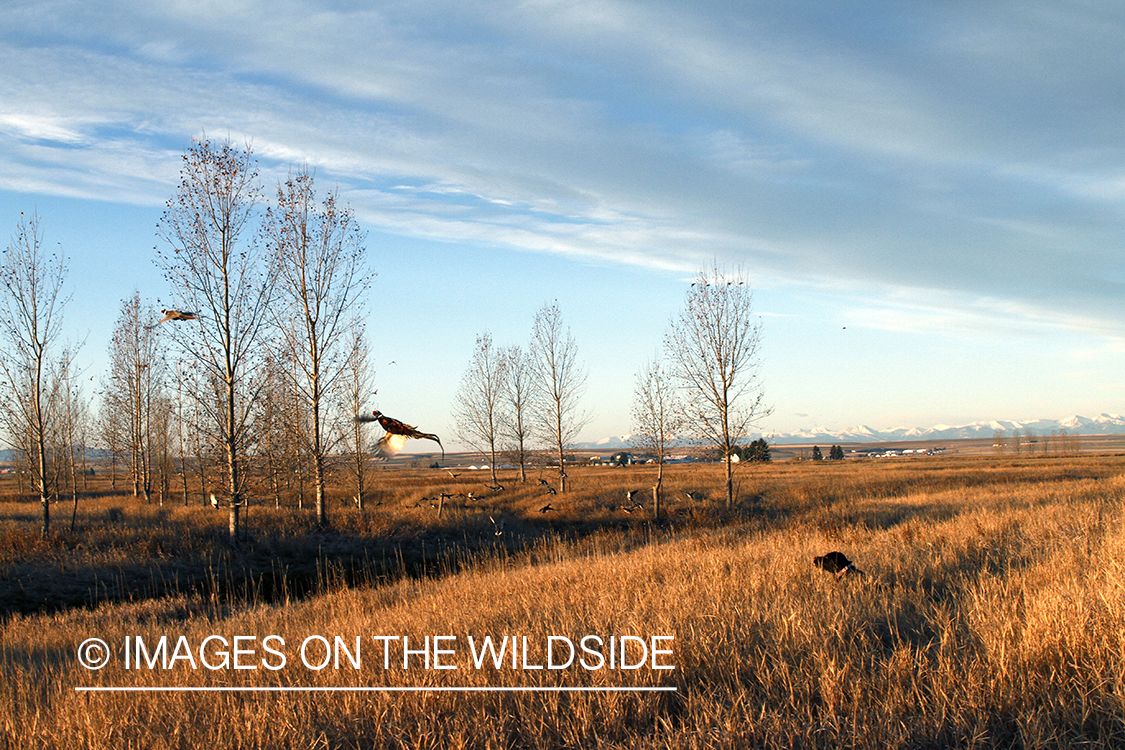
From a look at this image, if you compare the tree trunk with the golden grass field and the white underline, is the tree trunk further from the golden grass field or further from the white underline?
the white underline

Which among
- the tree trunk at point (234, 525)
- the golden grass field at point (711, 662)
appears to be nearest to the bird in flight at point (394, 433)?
the golden grass field at point (711, 662)

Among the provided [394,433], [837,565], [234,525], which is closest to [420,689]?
[394,433]

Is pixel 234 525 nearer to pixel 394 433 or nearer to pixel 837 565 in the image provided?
pixel 837 565

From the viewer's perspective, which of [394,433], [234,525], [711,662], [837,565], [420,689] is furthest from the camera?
[234,525]

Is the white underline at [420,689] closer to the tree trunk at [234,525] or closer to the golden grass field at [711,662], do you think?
the golden grass field at [711,662]

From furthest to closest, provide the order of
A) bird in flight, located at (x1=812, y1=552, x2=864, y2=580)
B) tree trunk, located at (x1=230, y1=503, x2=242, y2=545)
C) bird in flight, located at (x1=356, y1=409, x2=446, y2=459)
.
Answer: tree trunk, located at (x1=230, y1=503, x2=242, y2=545) → bird in flight, located at (x1=812, y1=552, x2=864, y2=580) → bird in flight, located at (x1=356, y1=409, x2=446, y2=459)

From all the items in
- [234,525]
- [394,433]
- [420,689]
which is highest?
[394,433]

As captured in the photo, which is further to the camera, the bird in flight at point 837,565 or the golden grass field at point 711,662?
the bird in flight at point 837,565

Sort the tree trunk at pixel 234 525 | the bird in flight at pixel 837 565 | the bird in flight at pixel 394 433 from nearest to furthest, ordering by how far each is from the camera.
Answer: the bird in flight at pixel 394 433 → the bird in flight at pixel 837 565 → the tree trunk at pixel 234 525

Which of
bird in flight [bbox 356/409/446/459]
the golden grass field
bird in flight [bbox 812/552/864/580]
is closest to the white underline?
the golden grass field

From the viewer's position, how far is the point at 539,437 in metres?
33.1

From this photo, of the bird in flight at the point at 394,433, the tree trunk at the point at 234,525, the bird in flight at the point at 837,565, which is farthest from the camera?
the tree trunk at the point at 234,525

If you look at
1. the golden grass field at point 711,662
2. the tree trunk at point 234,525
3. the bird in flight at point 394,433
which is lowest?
the tree trunk at point 234,525

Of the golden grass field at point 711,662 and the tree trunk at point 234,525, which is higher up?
the golden grass field at point 711,662
